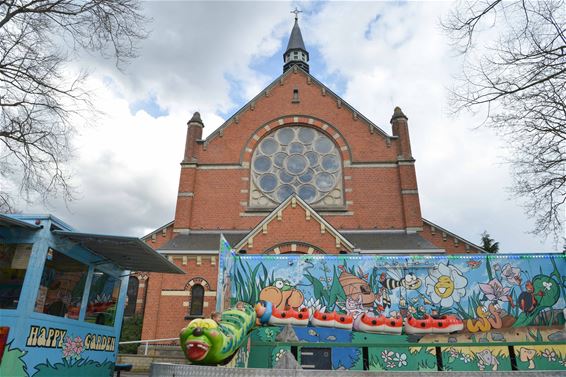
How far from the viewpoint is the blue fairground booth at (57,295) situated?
7.17 metres

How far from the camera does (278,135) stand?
23812mm

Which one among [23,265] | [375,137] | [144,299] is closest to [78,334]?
[23,265]

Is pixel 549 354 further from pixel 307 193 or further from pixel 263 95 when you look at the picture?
pixel 263 95

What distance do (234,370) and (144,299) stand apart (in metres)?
17.4

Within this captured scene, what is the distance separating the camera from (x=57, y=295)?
8.17 metres

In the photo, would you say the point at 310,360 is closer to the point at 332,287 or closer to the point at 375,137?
the point at 332,287

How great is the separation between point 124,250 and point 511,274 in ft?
38.5

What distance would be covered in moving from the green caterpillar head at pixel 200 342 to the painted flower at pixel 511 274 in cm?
1064

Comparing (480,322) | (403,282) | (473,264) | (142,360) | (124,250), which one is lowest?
(142,360)

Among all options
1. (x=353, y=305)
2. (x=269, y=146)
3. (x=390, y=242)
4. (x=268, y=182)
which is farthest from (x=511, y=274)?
(x=269, y=146)

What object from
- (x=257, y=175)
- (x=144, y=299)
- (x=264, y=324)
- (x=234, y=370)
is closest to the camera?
(x=234, y=370)

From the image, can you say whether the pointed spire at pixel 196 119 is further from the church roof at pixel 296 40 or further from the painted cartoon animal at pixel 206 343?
the painted cartoon animal at pixel 206 343

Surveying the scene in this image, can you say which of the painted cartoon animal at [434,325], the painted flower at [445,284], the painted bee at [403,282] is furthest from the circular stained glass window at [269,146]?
the painted cartoon animal at [434,325]

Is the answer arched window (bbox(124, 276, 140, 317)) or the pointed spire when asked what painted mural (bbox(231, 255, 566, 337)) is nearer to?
arched window (bbox(124, 276, 140, 317))
